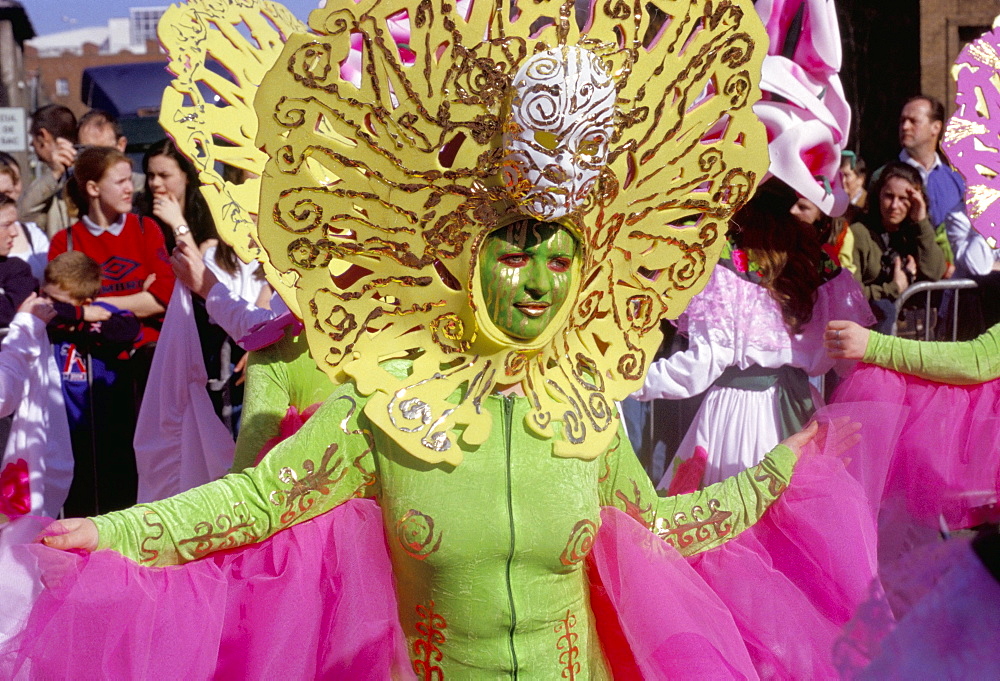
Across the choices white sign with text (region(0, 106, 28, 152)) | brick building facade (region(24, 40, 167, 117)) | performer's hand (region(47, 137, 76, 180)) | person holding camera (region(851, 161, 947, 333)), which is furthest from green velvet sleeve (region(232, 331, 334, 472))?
brick building facade (region(24, 40, 167, 117))

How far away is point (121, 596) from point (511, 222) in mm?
1017

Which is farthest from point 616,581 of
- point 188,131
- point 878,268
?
point 878,268

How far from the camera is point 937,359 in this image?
356 cm

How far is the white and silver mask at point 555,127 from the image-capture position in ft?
7.23

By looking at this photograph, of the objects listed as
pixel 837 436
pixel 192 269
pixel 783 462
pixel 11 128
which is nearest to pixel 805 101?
pixel 837 436

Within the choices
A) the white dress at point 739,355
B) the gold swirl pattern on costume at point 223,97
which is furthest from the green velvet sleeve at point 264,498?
the white dress at point 739,355

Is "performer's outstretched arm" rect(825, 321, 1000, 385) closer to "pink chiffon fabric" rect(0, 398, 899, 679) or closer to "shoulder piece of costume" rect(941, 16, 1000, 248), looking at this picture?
"shoulder piece of costume" rect(941, 16, 1000, 248)

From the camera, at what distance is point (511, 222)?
7.67 ft

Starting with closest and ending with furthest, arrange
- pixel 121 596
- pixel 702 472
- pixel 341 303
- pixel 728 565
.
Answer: pixel 121 596 < pixel 341 303 < pixel 728 565 < pixel 702 472

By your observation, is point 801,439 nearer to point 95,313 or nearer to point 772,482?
point 772,482

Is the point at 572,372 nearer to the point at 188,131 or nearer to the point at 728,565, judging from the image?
the point at 728,565

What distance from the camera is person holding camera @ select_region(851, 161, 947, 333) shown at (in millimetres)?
6180

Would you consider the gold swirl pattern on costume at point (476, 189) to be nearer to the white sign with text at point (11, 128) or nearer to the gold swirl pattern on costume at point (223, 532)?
the gold swirl pattern on costume at point (223, 532)

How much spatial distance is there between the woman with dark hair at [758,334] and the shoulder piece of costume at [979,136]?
0.52m
